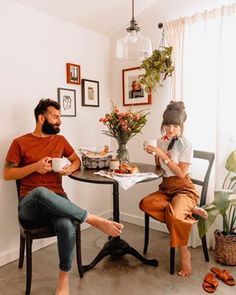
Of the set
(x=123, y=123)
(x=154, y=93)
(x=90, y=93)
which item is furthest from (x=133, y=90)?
(x=123, y=123)

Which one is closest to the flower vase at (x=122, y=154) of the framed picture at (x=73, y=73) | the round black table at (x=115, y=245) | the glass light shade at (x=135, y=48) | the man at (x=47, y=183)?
the round black table at (x=115, y=245)

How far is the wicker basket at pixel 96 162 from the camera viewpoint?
2367mm

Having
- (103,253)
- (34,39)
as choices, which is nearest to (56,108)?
(34,39)

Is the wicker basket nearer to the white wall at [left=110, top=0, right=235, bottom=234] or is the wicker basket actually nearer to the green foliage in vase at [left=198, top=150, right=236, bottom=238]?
the white wall at [left=110, top=0, right=235, bottom=234]

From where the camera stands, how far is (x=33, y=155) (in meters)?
2.18

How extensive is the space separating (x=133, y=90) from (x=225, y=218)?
163 cm

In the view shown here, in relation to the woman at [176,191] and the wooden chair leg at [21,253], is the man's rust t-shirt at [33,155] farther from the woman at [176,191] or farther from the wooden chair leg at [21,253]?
the woman at [176,191]

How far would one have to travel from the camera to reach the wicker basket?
237 centimetres

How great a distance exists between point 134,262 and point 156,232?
702 millimetres

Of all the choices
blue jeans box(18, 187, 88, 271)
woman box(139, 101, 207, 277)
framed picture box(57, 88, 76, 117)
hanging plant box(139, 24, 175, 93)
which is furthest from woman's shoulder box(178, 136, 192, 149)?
framed picture box(57, 88, 76, 117)

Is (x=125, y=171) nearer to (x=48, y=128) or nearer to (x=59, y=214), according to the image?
(x=59, y=214)

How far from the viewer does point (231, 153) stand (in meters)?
2.27

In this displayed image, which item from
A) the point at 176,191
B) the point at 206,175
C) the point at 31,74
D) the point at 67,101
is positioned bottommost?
the point at 176,191

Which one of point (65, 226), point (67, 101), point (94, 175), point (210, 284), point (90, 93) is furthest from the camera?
point (90, 93)
